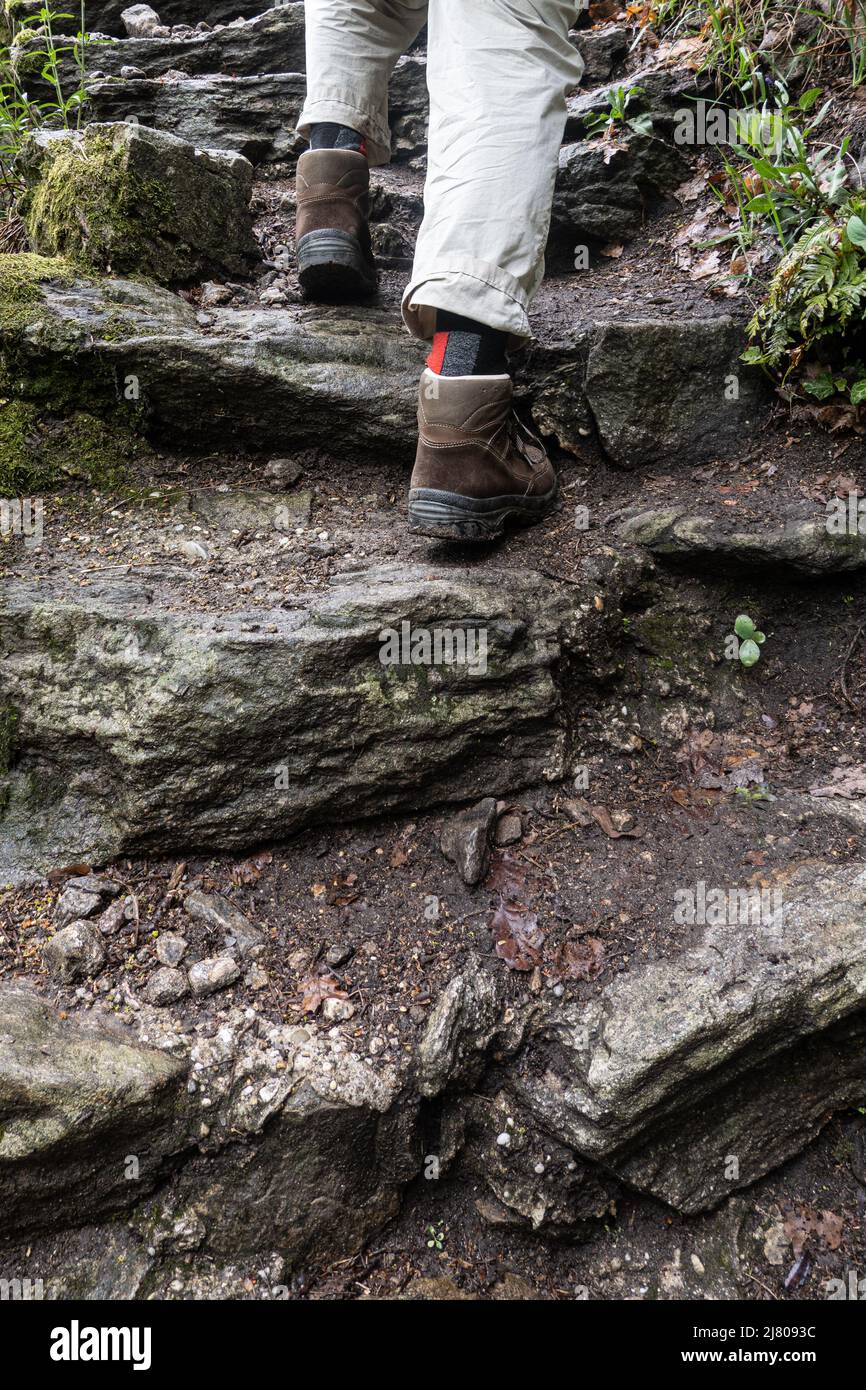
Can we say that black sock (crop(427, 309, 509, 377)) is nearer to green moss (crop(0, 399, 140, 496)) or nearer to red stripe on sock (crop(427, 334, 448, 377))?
red stripe on sock (crop(427, 334, 448, 377))

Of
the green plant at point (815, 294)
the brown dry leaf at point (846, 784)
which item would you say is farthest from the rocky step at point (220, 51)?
the brown dry leaf at point (846, 784)

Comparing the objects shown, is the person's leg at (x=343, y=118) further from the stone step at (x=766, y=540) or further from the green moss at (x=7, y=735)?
the green moss at (x=7, y=735)

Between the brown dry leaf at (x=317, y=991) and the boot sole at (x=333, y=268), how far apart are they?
3.04m

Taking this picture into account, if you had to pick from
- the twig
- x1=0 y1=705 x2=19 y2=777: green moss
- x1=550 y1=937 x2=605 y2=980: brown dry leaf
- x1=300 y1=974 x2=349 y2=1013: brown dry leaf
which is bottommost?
x1=300 y1=974 x2=349 y2=1013: brown dry leaf

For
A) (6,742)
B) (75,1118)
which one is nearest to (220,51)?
(6,742)

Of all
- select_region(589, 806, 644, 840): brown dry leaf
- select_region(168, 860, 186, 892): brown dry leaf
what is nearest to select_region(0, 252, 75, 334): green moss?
select_region(168, 860, 186, 892): brown dry leaf

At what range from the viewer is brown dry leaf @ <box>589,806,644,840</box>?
2590 mm

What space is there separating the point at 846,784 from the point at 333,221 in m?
3.14

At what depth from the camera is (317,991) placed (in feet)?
7.47

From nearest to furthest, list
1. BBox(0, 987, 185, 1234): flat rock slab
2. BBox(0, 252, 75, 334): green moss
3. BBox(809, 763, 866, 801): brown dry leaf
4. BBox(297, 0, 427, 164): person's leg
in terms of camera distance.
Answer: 1. BBox(0, 987, 185, 1234): flat rock slab
2. BBox(809, 763, 866, 801): brown dry leaf
3. BBox(0, 252, 75, 334): green moss
4. BBox(297, 0, 427, 164): person's leg

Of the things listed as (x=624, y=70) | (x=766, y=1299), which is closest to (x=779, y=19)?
(x=624, y=70)

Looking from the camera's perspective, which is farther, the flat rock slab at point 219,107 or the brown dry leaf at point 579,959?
the flat rock slab at point 219,107

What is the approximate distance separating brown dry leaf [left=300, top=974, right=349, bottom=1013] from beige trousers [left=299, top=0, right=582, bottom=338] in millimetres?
2137

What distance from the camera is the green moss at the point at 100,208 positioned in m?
3.58
